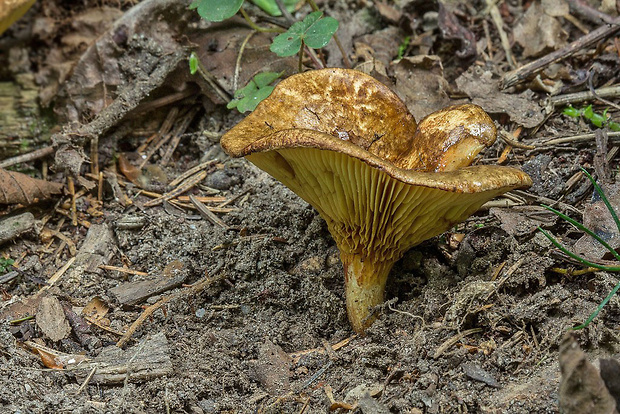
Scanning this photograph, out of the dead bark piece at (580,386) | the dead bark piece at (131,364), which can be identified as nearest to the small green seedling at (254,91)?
the dead bark piece at (131,364)

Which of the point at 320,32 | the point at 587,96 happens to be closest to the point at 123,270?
the point at 320,32

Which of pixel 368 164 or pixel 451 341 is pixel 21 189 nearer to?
pixel 368 164

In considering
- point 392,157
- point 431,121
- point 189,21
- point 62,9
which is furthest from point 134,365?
point 62,9

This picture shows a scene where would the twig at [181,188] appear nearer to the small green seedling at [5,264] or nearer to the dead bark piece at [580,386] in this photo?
the small green seedling at [5,264]

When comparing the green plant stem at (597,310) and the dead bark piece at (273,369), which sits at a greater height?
the green plant stem at (597,310)

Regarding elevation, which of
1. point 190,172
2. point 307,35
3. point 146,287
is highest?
point 307,35

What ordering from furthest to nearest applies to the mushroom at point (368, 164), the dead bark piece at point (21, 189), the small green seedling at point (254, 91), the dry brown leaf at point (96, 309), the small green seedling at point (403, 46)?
the small green seedling at point (403, 46) < the small green seedling at point (254, 91) < the dead bark piece at point (21, 189) < the dry brown leaf at point (96, 309) < the mushroom at point (368, 164)
